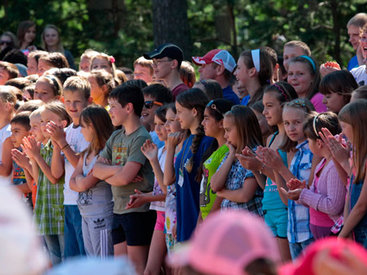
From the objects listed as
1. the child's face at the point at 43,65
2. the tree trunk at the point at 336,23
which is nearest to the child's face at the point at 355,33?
the child's face at the point at 43,65

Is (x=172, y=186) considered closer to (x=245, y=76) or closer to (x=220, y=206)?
(x=220, y=206)

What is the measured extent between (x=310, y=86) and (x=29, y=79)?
16.0ft

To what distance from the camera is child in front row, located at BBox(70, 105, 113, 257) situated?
22.7 feet

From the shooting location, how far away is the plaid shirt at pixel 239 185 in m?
5.72

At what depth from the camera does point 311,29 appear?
12.9 meters

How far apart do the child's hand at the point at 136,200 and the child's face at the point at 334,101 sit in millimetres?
1943

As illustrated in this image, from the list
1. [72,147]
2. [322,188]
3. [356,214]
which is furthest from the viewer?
[72,147]

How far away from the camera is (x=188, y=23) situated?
13.0 metres

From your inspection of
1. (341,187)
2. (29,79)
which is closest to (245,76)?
(341,187)

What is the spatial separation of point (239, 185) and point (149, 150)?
1055mm

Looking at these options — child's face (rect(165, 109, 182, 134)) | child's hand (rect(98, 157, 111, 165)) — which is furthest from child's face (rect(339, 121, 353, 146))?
child's hand (rect(98, 157, 111, 165))

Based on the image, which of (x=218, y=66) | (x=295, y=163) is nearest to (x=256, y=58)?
(x=218, y=66)

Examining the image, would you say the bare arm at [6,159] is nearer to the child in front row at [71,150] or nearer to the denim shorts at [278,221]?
the child in front row at [71,150]

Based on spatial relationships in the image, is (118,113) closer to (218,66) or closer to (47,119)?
(47,119)
